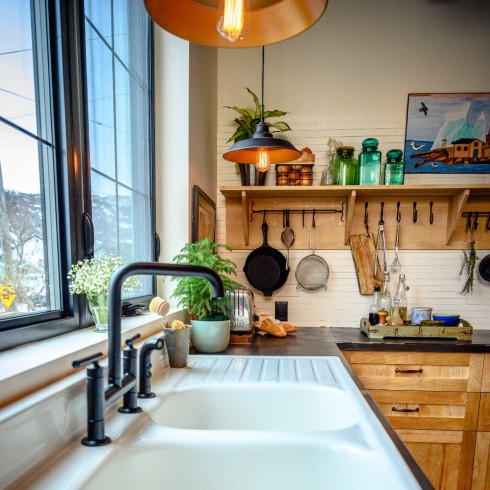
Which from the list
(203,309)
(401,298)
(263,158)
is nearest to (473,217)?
(401,298)

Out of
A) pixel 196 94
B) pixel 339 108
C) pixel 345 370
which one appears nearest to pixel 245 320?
pixel 345 370

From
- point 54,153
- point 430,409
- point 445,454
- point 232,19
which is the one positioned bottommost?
point 445,454

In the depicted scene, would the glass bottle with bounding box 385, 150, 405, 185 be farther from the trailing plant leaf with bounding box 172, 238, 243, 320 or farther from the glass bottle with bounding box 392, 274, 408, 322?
the trailing plant leaf with bounding box 172, 238, 243, 320

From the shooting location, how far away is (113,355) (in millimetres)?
704

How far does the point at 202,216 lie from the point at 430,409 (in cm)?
167

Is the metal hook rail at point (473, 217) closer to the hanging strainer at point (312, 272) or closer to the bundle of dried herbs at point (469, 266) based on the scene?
the bundle of dried herbs at point (469, 266)

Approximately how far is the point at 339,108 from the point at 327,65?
1.06 feet

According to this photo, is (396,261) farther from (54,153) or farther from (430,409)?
(54,153)

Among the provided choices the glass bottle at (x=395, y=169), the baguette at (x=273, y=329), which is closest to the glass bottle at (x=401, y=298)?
the glass bottle at (x=395, y=169)

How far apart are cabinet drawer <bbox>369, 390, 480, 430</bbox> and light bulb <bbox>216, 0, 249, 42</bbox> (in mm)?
1891

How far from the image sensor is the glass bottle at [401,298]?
2.26m

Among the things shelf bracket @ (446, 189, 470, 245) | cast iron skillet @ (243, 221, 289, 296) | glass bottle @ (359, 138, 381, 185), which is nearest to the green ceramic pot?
cast iron skillet @ (243, 221, 289, 296)

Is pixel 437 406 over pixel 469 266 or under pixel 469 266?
under

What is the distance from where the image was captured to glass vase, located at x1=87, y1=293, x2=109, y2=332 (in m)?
1.03
